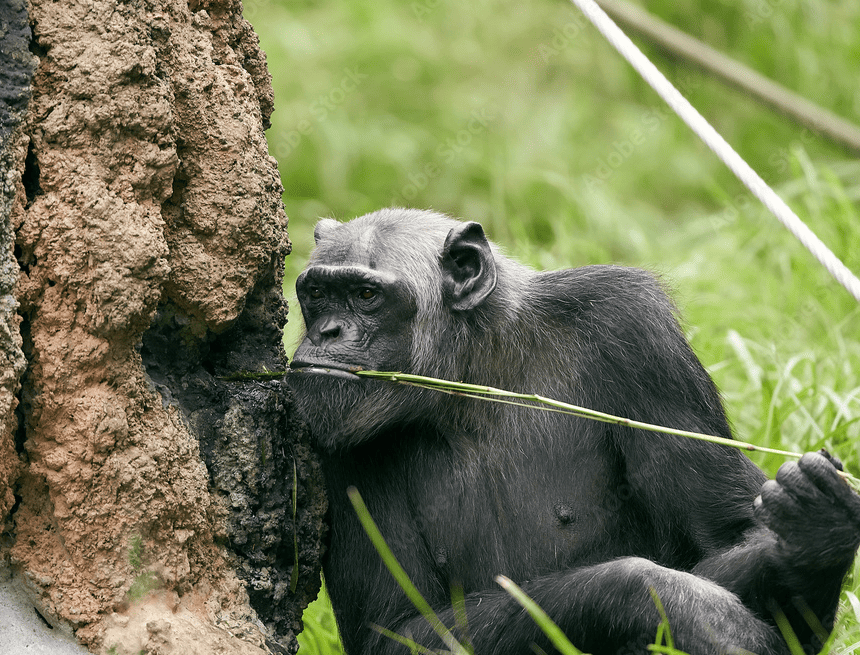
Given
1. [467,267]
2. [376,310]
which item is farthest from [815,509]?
[376,310]

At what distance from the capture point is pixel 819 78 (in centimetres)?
1223

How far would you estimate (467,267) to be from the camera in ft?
14.3

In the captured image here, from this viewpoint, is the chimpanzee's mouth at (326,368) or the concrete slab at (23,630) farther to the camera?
the chimpanzee's mouth at (326,368)

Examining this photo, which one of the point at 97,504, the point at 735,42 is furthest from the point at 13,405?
the point at 735,42

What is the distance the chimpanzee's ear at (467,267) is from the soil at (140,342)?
782 millimetres

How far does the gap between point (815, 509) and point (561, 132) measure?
374 inches

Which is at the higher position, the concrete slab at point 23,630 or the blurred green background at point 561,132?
the blurred green background at point 561,132

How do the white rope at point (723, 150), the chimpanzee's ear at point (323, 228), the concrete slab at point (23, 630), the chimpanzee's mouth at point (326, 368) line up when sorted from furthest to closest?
the chimpanzee's ear at point (323, 228) < the white rope at point (723, 150) < the chimpanzee's mouth at point (326, 368) < the concrete slab at point (23, 630)

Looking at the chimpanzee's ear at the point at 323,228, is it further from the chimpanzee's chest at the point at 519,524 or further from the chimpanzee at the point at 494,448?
the chimpanzee's chest at the point at 519,524

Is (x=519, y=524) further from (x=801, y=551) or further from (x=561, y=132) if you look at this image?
(x=561, y=132)

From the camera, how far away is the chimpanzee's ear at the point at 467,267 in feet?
14.1

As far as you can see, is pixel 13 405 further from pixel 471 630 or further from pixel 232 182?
pixel 471 630

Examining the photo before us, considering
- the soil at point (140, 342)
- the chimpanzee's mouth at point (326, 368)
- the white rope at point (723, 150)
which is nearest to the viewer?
the soil at point (140, 342)

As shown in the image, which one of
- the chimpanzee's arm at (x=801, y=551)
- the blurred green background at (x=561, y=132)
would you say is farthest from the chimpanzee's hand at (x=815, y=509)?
the blurred green background at (x=561, y=132)
